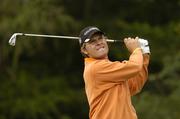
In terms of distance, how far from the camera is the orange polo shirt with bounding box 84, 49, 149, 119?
4.99 m

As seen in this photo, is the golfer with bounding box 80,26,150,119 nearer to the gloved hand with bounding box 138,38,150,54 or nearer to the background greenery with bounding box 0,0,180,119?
the gloved hand with bounding box 138,38,150,54

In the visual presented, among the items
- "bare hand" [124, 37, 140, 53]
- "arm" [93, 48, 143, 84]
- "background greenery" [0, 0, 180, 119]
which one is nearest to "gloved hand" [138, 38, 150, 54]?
"bare hand" [124, 37, 140, 53]

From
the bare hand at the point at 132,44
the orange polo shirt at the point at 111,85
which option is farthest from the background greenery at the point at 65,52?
the orange polo shirt at the point at 111,85

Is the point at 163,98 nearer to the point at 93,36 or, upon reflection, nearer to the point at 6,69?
the point at 6,69

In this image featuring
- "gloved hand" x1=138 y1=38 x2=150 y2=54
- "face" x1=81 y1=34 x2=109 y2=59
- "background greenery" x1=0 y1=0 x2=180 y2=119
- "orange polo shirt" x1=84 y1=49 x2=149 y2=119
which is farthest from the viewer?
"background greenery" x1=0 y1=0 x2=180 y2=119

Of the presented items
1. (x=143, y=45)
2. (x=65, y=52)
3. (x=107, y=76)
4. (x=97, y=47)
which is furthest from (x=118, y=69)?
(x=65, y=52)

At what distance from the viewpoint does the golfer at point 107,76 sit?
5.00 m

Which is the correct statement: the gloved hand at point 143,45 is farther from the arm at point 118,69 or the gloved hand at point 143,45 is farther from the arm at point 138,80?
the arm at point 118,69

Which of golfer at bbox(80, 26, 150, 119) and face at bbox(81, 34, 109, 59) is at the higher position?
face at bbox(81, 34, 109, 59)

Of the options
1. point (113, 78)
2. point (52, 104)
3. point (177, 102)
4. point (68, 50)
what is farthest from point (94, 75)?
point (68, 50)

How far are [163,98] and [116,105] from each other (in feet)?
23.7

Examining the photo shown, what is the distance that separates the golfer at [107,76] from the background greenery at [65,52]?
6.69m

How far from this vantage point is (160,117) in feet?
38.0

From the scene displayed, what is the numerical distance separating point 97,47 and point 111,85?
11.0 inches
